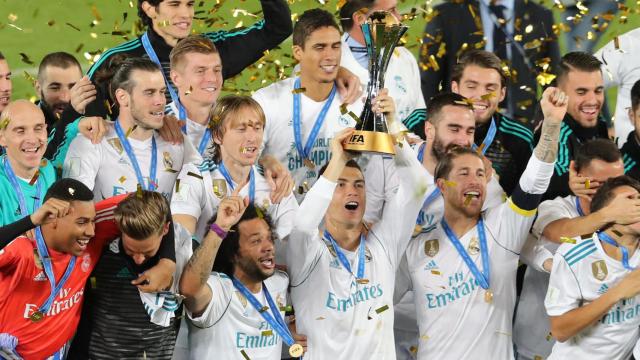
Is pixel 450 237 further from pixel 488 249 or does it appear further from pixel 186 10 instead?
pixel 186 10

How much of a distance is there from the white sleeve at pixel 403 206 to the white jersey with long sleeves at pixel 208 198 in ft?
1.64

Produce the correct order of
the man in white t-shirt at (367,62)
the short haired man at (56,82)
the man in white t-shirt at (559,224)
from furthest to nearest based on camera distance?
the man in white t-shirt at (367,62), the short haired man at (56,82), the man in white t-shirt at (559,224)

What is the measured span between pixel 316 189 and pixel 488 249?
41.6 inches

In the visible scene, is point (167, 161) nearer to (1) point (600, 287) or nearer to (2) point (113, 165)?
(2) point (113, 165)

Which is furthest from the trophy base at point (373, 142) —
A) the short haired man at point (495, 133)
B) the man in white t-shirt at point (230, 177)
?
the short haired man at point (495, 133)

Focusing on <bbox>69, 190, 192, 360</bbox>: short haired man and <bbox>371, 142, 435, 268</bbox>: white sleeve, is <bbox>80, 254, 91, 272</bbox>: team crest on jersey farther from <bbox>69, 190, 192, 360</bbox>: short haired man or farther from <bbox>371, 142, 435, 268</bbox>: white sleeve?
<bbox>371, 142, 435, 268</bbox>: white sleeve

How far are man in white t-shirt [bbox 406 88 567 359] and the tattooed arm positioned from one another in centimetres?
122

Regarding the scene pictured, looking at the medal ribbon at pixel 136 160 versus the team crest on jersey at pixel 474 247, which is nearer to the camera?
the medal ribbon at pixel 136 160

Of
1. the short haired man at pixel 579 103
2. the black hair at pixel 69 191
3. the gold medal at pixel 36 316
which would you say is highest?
the short haired man at pixel 579 103

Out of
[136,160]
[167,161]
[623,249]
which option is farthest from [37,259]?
[623,249]

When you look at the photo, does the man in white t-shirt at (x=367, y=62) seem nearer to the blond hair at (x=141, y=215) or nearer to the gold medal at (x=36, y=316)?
the blond hair at (x=141, y=215)

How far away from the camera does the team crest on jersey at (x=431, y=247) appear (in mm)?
6266

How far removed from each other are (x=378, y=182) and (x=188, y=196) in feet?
3.87

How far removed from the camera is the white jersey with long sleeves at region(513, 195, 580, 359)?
642 cm
